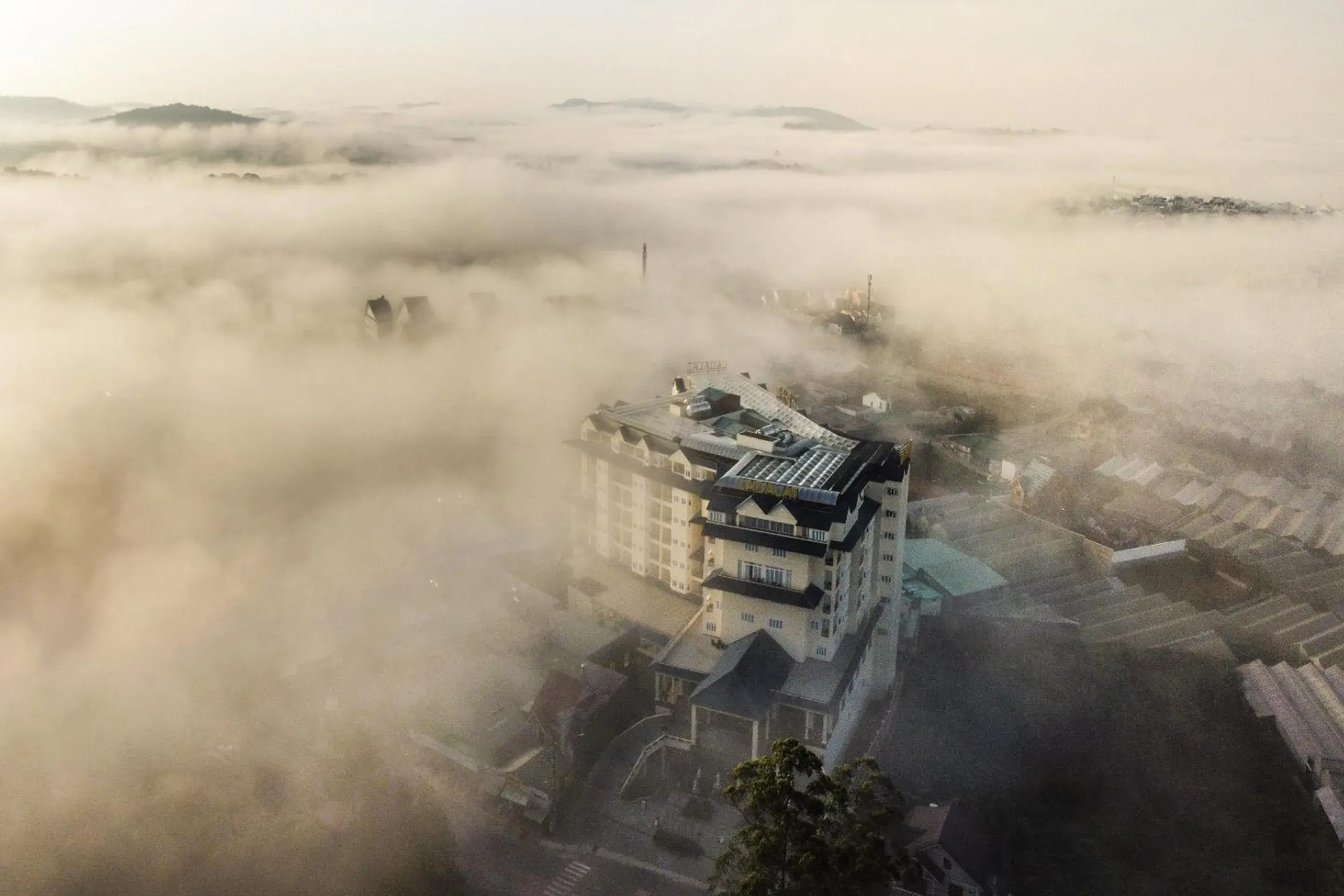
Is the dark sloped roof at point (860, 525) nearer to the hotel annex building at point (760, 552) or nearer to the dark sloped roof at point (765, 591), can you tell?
the hotel annex building at point (760, 552)

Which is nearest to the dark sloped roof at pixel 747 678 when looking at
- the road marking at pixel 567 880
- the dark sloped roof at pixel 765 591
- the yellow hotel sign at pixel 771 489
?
the dark sloped roof at pixel 765 591

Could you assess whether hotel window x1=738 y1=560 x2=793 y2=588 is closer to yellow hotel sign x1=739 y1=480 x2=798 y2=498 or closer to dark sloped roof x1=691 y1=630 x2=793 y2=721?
dark sloped roof x1=691 y1=630 x2=793 y2=721

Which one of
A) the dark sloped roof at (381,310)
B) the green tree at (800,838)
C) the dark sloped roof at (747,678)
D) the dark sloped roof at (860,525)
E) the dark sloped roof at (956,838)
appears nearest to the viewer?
the green tree at (800,838)

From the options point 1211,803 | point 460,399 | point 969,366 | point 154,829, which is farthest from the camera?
point 969,366

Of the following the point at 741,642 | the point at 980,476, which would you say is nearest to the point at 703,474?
the point at 741,642

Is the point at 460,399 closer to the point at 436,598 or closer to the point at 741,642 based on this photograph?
the point at 436,598

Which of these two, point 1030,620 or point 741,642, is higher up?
point 741,642

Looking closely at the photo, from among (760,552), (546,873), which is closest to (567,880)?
(546,873)
